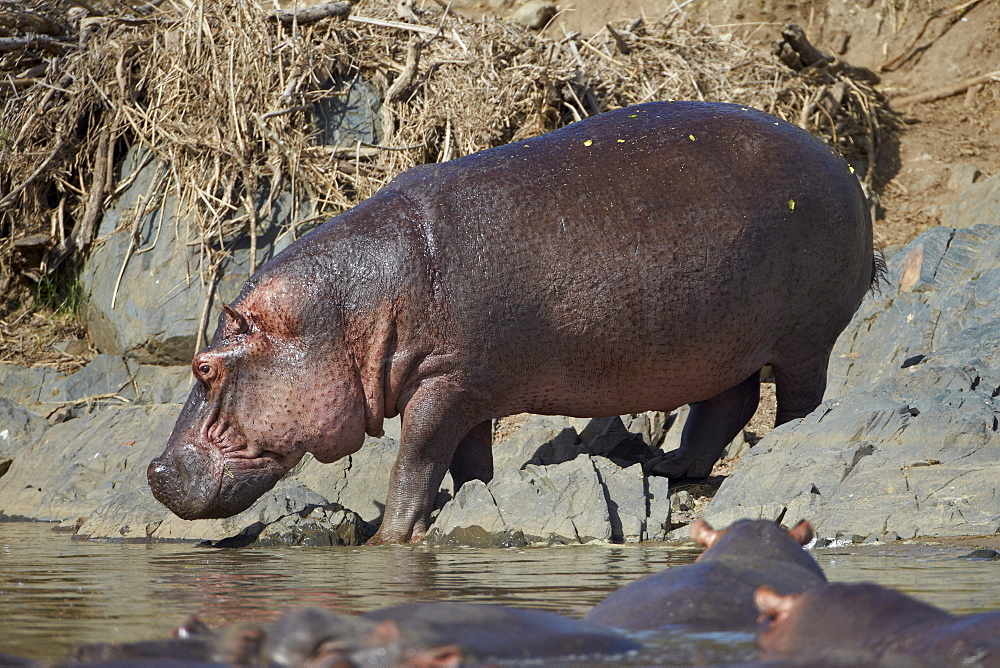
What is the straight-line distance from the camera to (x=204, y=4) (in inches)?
393

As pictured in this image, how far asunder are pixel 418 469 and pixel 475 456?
70cm

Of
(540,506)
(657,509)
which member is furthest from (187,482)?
(657,509)

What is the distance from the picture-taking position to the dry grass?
9445 millimetres

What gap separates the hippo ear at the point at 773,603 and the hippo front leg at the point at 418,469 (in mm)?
3074

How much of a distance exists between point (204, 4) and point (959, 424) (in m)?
7.37

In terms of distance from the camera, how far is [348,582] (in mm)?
3695

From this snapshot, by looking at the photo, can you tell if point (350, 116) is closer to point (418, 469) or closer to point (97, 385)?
point (97, 385)

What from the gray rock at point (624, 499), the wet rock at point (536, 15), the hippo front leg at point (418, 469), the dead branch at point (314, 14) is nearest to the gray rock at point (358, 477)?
the hippo front leg at point (418, 469)

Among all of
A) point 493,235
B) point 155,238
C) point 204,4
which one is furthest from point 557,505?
point 204,4

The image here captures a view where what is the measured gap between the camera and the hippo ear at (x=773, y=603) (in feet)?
7.63

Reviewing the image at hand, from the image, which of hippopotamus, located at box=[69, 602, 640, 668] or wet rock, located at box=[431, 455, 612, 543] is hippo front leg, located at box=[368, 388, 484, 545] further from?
hippopotamus, located at box=[69, 602, 640, 668]

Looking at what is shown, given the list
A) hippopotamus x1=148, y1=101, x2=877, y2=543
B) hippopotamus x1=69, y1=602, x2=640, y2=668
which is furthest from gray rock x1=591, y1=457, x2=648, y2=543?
hippopotamus x1=69, y1=602, x2=640, y2=668

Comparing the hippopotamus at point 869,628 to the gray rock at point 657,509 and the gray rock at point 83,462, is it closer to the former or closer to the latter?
the gray rock at point 657,509

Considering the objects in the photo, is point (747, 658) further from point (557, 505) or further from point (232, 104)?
point (232, 104)
